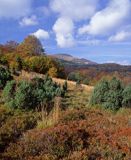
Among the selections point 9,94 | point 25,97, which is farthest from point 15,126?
point 9,94

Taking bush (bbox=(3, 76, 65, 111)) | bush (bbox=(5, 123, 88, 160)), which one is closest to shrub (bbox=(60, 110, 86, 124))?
bush (bbox=(3, 76, 65, 111))

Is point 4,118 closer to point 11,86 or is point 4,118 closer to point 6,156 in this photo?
point 11,86

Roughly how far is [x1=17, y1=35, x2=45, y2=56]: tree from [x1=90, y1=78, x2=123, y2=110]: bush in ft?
143

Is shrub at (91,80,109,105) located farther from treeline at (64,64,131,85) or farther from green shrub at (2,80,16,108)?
green shrub at (2,80,16,108)

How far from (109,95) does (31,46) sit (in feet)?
153

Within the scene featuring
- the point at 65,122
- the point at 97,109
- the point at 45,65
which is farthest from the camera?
the point at 45,65

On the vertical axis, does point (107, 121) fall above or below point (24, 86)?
below

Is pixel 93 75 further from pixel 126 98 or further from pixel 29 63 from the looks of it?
pixel 126 98

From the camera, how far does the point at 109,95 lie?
17438mm

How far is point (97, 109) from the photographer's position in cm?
1683

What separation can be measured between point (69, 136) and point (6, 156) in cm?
201

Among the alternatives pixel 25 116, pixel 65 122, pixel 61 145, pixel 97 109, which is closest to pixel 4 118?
pixel 25 116

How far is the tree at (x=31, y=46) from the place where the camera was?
203 feet

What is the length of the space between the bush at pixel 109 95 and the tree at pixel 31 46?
43611mm
